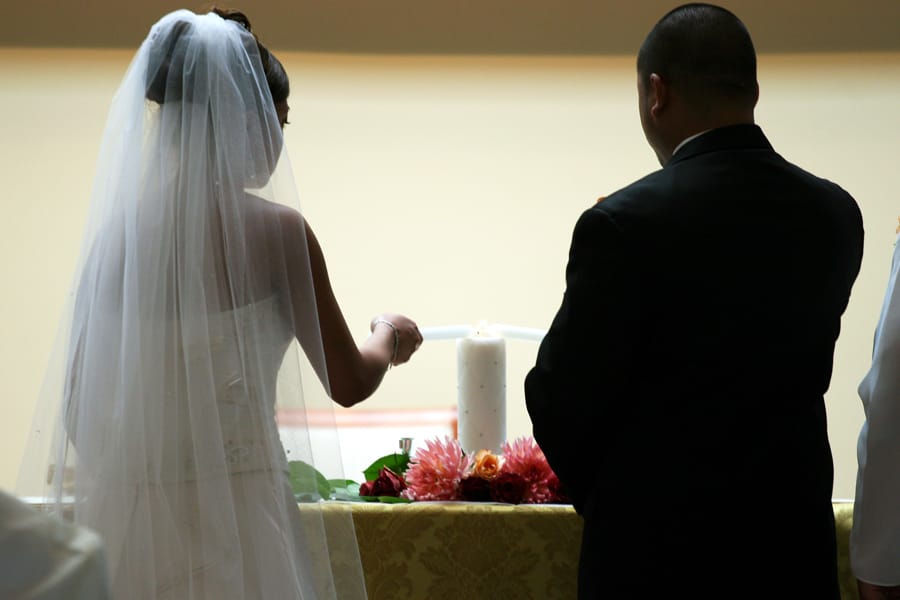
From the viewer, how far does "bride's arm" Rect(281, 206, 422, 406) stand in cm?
204

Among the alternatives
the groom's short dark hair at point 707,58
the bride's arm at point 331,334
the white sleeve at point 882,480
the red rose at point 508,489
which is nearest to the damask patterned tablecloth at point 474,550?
the red rose at point 508,489

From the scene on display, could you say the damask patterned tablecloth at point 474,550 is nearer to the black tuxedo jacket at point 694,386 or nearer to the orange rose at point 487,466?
the orange rose at point 487,466

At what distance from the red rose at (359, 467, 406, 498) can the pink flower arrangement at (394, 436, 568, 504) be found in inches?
2.0

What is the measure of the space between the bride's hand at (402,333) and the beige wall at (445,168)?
2.33 meters

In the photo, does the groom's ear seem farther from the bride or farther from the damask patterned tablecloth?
the damask patterned tablecloth

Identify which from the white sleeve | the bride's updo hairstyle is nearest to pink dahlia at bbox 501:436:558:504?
Result: the white sleeve

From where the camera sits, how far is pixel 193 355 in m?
1.93

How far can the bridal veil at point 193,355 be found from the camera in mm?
1887

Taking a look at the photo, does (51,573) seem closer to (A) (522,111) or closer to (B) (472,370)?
(B) (472,370)

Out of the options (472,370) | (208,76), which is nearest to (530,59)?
(472,370)

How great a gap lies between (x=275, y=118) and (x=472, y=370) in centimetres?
70

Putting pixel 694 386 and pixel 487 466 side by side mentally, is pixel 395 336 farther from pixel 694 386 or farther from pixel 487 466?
pixel 694 386

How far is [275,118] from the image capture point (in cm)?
210

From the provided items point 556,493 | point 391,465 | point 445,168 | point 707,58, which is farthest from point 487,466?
point 445,168
